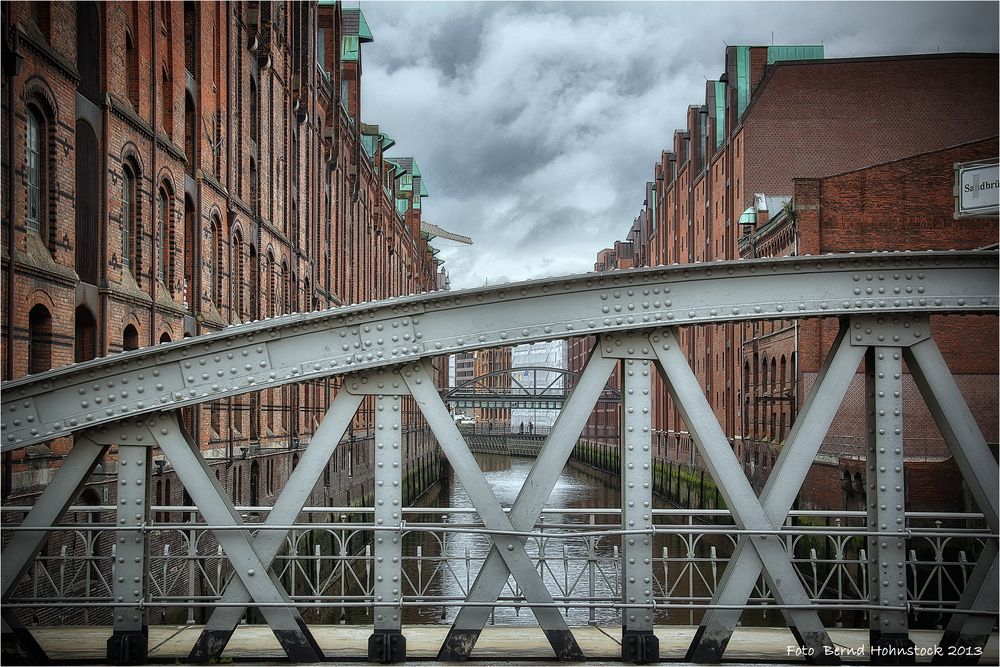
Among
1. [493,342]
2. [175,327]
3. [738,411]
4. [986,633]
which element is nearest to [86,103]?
[175,327]

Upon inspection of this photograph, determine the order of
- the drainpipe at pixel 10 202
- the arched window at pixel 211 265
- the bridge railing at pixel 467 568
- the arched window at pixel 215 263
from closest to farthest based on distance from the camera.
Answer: the bridge railing at pixel 467 568 < the drainpipe at pixel 10 202 < the arched window at pixel 211 265 < the arched window at pixel 215 263

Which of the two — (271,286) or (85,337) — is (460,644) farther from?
(271,286)

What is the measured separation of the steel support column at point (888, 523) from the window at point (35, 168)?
35.2ft

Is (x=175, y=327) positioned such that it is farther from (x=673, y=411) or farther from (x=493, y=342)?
(x=673, y=411)

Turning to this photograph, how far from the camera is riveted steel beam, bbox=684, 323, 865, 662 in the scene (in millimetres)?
7648

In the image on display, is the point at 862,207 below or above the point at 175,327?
above

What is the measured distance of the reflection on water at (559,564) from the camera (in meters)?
10.6

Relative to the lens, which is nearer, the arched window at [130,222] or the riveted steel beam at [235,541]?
the riveted steel beam at [235,541]

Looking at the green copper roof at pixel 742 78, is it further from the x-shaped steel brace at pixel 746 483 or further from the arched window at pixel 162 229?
the x-shaped steel brace at pixel 746 483

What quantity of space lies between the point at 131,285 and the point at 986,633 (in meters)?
14.1

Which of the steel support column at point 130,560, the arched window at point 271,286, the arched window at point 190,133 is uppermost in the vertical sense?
the arched window at point 190,133

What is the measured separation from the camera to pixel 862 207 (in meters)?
33.0

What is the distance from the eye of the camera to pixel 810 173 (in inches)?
1794

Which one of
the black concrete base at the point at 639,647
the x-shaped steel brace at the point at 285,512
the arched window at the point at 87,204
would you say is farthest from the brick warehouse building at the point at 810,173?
the x-shaped steel brace at the point at 285,512
